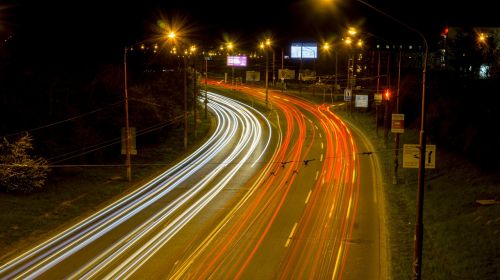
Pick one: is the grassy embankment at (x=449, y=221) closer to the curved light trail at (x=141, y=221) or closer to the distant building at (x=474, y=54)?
the curved light trail at (x=141, y=221)

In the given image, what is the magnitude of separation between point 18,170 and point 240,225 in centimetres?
1445

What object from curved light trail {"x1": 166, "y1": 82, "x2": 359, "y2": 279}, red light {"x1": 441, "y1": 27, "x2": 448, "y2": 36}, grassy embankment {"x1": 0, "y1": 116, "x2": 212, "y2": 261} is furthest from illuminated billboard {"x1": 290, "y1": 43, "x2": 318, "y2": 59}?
grassy embankment {"x1": 0, "y1": 116, "x2": 212, "y2": 261}

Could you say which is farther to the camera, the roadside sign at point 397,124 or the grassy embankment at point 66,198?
the roadside sign at point 397,124

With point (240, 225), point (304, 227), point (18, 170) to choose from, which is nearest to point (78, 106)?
point (18, 170)

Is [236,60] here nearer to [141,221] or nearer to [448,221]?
[141,221]

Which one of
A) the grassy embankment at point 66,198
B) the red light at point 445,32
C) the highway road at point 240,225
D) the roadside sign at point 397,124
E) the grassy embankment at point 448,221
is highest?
the red light at point 445,32

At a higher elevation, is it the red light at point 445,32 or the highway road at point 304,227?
the red light at point 445,32

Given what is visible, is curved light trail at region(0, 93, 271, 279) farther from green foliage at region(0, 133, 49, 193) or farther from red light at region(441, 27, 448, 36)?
red light at region(441, 27, 448, 36)

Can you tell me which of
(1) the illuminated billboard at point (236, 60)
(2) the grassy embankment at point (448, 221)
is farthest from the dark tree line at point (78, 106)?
(1) the illuminated billboard at point (236, 60)

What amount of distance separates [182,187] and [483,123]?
66.7 ft

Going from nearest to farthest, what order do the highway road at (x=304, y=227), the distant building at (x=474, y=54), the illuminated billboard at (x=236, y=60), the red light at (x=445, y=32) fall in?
the highway road at (x=304, y=227) → the distant building at (x=474, y=54) → the red light at (x=445, y=32) → the illuminated billboard at (x=236, y=60)

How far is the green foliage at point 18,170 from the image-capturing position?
101 feet

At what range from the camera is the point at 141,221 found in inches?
1021

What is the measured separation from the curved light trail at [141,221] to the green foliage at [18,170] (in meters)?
5.36
